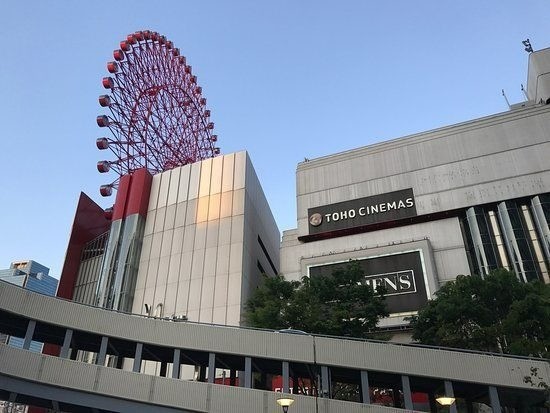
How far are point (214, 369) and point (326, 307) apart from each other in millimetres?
10111

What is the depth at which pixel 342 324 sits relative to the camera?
1244 inches

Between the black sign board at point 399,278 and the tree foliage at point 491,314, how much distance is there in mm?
10344

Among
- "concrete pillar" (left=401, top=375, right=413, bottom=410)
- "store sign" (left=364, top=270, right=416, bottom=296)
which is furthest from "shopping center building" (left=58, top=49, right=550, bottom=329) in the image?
"concrete pillar" (left=401, top=375, right=413, bottom=410)

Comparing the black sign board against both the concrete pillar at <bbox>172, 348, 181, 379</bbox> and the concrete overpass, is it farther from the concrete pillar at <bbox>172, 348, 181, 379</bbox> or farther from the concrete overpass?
the concrete pillar at <bbox>172, 348, 181, 379</bbox>

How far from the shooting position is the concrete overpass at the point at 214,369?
24.2 m

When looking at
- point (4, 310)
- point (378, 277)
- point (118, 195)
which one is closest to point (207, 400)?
point (4, 310)

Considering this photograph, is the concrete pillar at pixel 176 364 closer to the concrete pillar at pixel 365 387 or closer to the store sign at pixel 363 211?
the concrete pillar at pixel 365 387

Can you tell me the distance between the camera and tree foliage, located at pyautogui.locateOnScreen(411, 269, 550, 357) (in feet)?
87.9

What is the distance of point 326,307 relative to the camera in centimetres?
3322

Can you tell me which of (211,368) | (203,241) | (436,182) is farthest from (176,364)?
(436,182)

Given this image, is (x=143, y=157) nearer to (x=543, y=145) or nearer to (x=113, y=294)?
(x=113, y=294)

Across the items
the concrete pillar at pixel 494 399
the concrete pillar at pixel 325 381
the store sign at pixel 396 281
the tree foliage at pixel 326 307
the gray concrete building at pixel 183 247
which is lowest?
the concrete pillar at pixel 494 399

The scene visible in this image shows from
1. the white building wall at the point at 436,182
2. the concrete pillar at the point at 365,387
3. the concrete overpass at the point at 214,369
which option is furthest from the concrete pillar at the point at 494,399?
the white building wall at the point at 436,182

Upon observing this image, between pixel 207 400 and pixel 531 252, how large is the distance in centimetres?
3281
